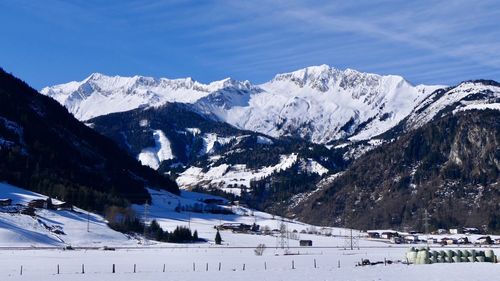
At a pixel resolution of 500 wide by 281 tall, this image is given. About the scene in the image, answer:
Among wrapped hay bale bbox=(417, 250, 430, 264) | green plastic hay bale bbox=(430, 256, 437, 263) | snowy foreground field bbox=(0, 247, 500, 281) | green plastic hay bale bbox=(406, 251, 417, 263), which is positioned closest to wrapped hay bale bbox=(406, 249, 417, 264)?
green plastic hay bale bbox=(406, 251, 417, 263)

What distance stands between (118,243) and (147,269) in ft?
252

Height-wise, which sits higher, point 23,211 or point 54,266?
point 23,211

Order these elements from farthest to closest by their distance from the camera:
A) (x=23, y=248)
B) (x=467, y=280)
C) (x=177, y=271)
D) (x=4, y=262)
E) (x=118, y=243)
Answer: (x=118, y=243) → (x=23, y=248) → (x=4, y=262) → (x=177, y=271) → (x=467, y=280)

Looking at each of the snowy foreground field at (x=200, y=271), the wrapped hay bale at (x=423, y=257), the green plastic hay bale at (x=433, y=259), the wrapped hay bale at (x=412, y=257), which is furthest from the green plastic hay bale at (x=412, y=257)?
the snowy foreground field at (x=200, y=271)

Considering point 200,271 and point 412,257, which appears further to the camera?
point 412,257

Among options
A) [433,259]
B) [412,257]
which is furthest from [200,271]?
[433,259]

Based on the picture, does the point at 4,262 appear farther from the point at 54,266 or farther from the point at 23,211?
the point at 23,211

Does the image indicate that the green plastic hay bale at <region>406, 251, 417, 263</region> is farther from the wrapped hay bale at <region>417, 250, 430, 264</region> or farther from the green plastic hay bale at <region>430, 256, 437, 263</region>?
the green plastic hay bale at <region>430, 256, 437, 263</region>

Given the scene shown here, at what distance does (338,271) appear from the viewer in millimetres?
89625

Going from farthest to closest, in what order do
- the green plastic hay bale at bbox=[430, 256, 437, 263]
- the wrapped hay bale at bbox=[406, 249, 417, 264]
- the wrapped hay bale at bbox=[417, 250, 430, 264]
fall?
the wrapped hay bale at bbox=[406, 249, 417, 264]
the green plastic hay bale at bbox=[430, 256, 437, 263]
the wrapped hay bale at bbox=[417, 250, 430, 264]

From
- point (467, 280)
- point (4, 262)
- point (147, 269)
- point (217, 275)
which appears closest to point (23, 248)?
point (4, 262)

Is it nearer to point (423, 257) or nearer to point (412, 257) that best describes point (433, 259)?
point (423, 257)

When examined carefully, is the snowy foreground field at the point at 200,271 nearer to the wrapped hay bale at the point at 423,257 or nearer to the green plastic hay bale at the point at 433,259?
the wrapped hay bale at the point at 423,257

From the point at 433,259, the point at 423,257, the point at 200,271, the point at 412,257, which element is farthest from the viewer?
the point at 412,257
